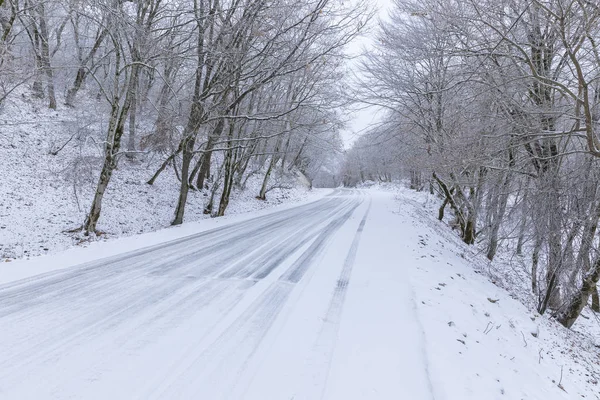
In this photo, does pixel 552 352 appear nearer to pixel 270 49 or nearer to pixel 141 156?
pixel 270 49

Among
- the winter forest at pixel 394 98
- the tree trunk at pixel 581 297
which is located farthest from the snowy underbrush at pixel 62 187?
the tree trunk at pixel 581 297

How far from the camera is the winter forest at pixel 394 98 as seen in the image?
5.84 metres

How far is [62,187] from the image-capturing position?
11750 millimetres

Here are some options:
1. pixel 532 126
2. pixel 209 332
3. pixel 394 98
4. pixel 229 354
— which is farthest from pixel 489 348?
pixel 394 98

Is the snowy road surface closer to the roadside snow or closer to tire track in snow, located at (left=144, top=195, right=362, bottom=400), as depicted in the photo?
tire track in snow, located at (left=144, top=195, right=362, bottom=400)

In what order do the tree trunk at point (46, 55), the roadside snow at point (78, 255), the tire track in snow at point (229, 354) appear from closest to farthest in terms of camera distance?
the tire track in snow at point (229, 354), the roadside snow at point (78, 255), the tree trunk at point (46, 55)

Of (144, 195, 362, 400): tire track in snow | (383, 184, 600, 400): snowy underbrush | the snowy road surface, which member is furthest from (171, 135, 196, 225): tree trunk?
(383, 184, 600, 400): snowy underbrush

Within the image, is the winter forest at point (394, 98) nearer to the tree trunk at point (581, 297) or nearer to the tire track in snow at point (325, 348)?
the tree trunk at point (581, 297)

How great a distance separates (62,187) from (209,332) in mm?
11952

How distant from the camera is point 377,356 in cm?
290

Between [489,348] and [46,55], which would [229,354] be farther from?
[46,55]

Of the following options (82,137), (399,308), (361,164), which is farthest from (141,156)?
(361,164)

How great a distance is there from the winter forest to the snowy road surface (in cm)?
407

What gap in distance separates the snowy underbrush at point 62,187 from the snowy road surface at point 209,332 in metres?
4.10
